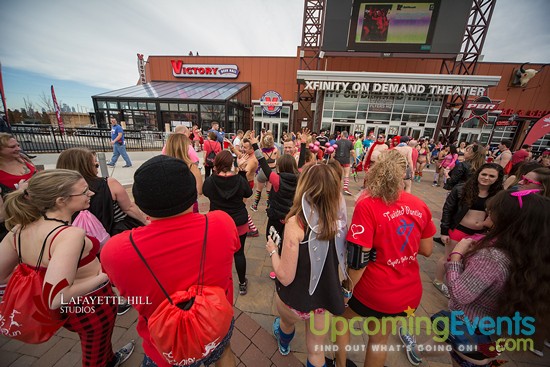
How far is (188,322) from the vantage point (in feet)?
3.00

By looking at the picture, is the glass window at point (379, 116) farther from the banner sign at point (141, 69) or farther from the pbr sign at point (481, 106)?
the banner sign at point (141, 69)

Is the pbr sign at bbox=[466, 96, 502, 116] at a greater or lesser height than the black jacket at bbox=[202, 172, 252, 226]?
greater

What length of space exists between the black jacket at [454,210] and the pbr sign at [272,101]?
58.5ft

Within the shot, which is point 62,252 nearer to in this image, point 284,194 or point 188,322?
point 188,322

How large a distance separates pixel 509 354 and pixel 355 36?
18.5 metres

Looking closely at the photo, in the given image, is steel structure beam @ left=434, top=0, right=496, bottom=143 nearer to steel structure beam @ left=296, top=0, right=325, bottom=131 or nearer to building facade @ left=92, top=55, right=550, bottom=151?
building facade @ left=92, top=55, right=550, bottom=151

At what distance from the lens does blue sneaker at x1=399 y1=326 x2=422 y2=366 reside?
1983 mm

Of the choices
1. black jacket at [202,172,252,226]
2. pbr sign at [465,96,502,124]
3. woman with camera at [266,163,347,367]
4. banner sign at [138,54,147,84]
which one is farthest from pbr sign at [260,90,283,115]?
woman with camera at [266,163,347,367]

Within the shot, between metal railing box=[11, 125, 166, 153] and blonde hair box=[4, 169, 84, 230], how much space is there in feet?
39.2

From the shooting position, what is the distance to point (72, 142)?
36.2ft

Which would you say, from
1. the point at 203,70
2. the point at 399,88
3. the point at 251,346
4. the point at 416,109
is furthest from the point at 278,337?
the point at 203,70

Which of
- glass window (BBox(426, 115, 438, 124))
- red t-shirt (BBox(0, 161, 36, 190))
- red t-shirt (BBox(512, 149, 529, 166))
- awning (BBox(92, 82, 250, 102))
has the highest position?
awning (BBox(92, 82, 250, 102))

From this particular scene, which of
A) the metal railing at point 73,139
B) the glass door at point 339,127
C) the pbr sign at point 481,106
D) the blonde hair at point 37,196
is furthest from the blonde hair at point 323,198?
the pbr sign at point 481,106

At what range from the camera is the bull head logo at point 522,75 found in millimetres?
→ 16953
